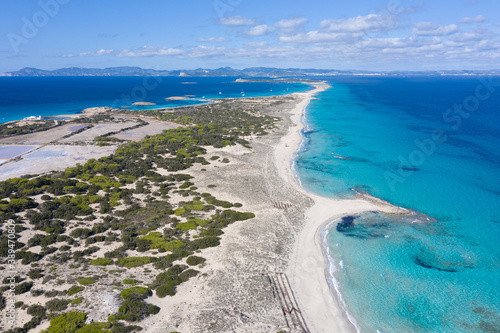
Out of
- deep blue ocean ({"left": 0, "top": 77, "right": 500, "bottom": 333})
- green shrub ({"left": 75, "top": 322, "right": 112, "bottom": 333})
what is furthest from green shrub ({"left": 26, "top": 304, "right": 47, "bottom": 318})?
deep blue ocean ({"left": 0, "top": 77, "right": 500, "bottom": 333})

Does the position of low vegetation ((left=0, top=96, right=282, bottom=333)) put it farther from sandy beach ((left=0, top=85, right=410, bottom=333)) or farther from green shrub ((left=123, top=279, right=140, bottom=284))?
sandy beach ((left=0, top=85, right=410, bottom=333))

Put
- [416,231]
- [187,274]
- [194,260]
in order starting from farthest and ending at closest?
[416,231]
[194,260]
[187,274]

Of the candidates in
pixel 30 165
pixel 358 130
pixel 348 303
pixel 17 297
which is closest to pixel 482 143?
pixel 358 130

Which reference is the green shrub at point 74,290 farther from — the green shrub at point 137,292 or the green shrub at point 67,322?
the green shrub at point 137,292

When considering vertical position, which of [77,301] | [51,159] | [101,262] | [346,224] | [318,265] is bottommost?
[318,265]

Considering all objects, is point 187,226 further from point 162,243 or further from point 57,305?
point 57,305
